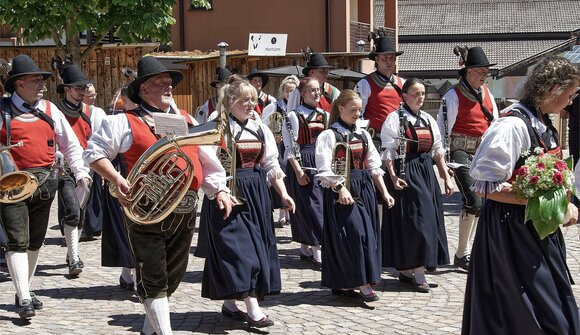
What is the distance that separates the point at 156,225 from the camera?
5898mm

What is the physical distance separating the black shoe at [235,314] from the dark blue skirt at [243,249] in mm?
196

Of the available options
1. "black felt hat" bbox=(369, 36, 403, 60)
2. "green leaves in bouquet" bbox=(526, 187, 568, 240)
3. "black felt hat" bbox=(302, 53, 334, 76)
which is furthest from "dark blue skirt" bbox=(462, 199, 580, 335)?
"black felt hat" bbox=(302, 53, 334, 76)

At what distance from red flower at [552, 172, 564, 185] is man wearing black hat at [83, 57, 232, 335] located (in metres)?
2.09

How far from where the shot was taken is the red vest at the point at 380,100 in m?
9.97

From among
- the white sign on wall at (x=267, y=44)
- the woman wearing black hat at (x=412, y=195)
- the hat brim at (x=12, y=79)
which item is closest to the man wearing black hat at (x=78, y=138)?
the hat brim at (x=12, y=79)

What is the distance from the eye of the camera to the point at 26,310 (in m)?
7.18

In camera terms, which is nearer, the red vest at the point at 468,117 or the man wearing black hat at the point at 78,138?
the man wearing black hat at the point at 78,138

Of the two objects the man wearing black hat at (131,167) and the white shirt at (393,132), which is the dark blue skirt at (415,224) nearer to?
the white shirt at (393,132)

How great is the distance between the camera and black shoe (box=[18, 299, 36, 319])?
7.17 metres

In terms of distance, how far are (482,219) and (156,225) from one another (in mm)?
1856

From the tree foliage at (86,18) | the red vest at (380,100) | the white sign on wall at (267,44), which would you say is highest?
the tree foliage at (86,18)

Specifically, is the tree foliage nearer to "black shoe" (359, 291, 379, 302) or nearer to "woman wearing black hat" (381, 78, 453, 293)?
"woman wearing black hat" (381, 78, 453, 293)

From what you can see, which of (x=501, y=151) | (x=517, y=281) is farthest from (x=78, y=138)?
(x=517, y=281)

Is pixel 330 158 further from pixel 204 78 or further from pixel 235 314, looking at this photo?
pixel 204 78
